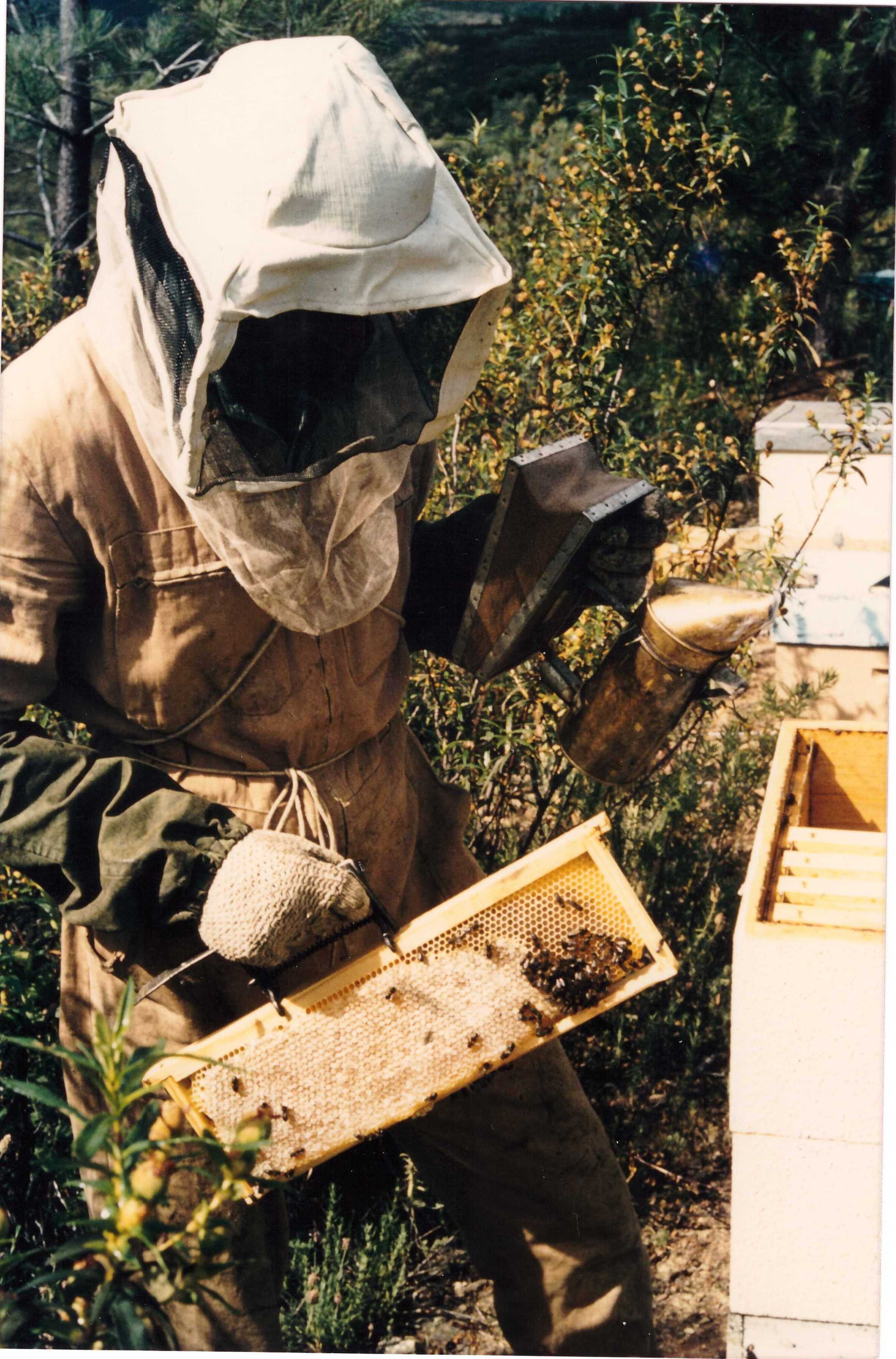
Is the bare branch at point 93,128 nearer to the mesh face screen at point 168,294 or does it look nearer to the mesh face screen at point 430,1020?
the mesh face screen at point 168,294

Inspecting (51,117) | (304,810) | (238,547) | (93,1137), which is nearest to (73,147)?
(51,117)

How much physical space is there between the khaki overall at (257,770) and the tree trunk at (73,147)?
6.64 feet

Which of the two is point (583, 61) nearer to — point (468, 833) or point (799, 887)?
point (468, 833)

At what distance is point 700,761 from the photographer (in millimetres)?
4473

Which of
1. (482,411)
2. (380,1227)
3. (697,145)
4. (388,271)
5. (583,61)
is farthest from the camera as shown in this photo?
(583,61)

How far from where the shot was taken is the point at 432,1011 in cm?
210

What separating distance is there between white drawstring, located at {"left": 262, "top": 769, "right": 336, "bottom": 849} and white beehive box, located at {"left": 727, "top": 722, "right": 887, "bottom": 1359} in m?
0.76

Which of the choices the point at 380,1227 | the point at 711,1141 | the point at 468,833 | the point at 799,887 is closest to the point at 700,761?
the point at 468,833

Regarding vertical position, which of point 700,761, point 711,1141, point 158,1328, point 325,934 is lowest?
point 711,1141

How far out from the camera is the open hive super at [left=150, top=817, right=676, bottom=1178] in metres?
2.05

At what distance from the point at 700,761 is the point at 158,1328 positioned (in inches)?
109

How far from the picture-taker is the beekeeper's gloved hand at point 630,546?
7.73 feet

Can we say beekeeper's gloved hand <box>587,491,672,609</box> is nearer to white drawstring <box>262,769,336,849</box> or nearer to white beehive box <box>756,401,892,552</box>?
white drawstring <box>262,769,336,849</box>

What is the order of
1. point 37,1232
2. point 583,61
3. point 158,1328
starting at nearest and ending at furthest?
point 158,1328, point 37,1232, point 583,61
